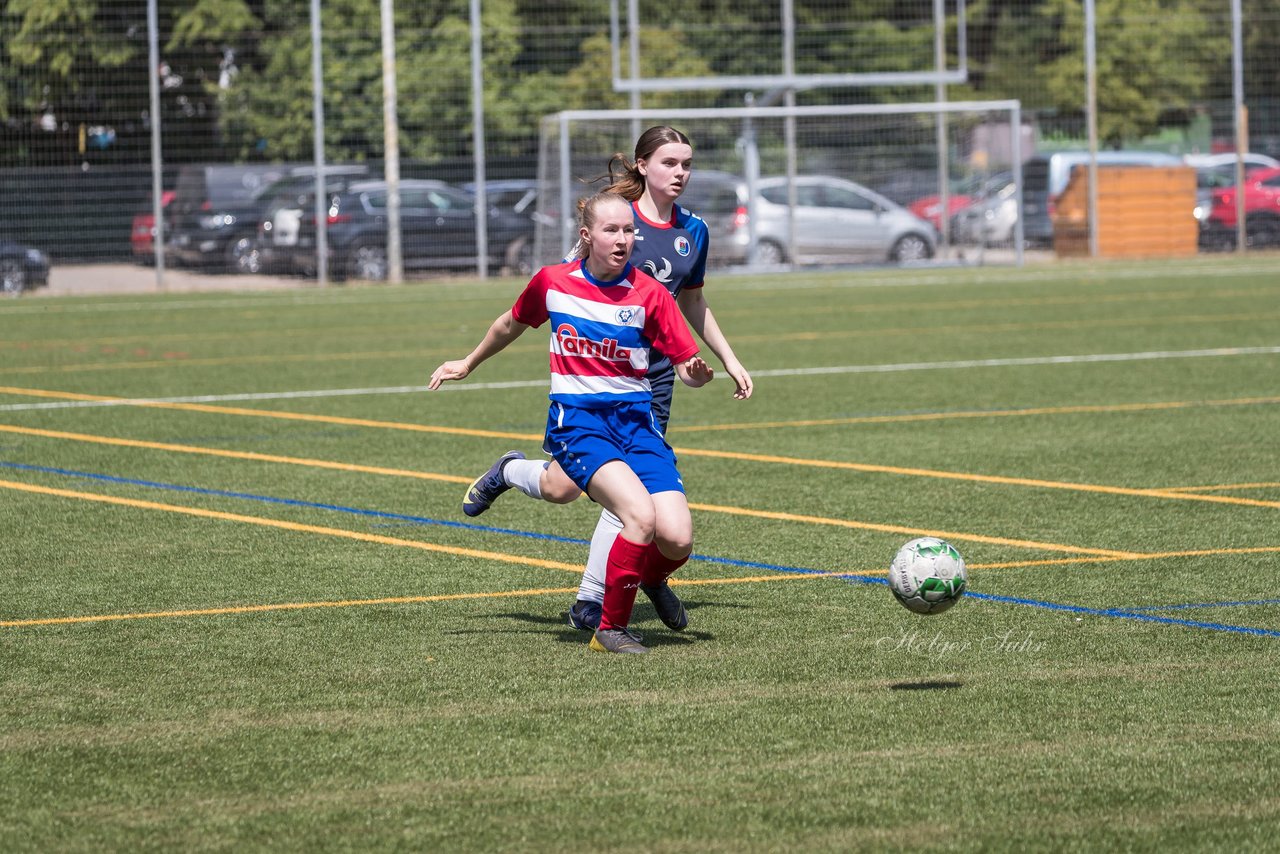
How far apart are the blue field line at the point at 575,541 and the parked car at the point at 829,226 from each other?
22.5m

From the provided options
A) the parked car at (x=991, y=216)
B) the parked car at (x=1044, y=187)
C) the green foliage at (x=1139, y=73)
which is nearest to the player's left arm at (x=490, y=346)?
the parked car at (x=991, y=216)

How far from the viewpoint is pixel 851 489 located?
30.3ft

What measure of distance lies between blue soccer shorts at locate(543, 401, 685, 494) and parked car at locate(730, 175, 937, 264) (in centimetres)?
2593

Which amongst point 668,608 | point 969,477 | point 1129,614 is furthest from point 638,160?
point 969,477

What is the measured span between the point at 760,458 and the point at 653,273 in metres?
3.91

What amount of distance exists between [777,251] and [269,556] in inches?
990

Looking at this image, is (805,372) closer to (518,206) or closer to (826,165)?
(518,206)

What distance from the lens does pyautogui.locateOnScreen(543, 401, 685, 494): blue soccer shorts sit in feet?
20.1

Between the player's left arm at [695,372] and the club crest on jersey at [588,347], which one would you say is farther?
the club crest on jersey at [588,347]

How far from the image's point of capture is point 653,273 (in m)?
6.70

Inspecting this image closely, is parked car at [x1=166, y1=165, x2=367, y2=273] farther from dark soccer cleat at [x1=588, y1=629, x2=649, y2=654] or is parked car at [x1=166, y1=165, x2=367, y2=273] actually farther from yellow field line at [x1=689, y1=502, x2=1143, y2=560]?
dark soccer cleat at [x1=588, y1=629, x2=649, y2=654]

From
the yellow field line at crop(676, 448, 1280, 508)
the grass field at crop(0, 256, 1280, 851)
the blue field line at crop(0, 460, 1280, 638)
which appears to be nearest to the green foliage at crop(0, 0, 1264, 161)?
the grass field at crop(0, 256, 1280, 851)

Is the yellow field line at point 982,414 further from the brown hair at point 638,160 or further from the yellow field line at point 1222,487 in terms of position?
the brown hair at point 638,160

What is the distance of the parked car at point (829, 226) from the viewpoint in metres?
32.1
